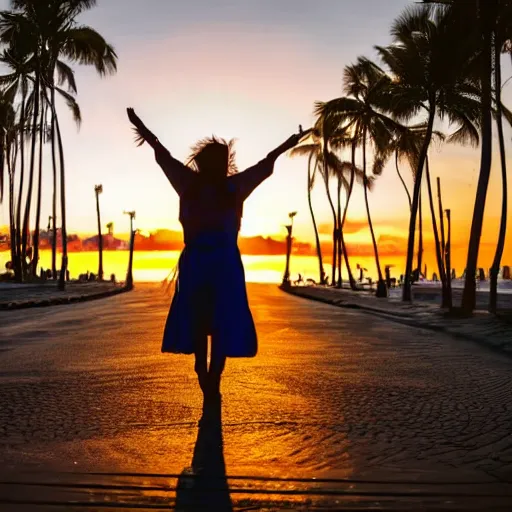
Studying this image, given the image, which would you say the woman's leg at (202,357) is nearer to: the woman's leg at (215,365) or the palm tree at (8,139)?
the woman's leg at (215,365)

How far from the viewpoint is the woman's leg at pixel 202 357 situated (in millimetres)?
5359

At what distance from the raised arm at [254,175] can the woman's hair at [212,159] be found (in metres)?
0.11

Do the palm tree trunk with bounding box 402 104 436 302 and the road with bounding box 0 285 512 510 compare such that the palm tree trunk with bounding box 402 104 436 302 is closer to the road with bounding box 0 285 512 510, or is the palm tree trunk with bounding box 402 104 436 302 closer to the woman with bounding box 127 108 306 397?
the road with bounding box 0 285 512 510

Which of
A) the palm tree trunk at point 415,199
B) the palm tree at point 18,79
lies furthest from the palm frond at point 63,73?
the palm tree trunk at point 415,199

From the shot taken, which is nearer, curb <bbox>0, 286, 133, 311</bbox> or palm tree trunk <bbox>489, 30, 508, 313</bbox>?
palm tree trunk <bbox>489, 30, 508, 313</bbox>

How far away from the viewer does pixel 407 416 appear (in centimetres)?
551

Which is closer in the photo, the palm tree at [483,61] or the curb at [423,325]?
the curb at [423,325]

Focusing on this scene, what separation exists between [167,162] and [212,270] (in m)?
0.91

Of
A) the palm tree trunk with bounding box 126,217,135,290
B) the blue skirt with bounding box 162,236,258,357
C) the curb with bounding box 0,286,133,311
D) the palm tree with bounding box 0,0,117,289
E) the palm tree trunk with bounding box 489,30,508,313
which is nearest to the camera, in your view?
the blue skirt with bounding box 162,236,258,357

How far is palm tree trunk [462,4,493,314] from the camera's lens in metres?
18.3

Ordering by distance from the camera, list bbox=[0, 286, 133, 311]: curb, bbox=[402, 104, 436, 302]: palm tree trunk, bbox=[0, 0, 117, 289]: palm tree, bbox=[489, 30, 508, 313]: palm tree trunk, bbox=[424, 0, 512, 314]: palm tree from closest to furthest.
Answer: bbox=[424, 0, 512, 314]: palm tree → bbox=[489, 30, 508, 313]: palm tree trunk → bbox=[0, 286, 133, 311]: curb → bbox=[402, 104, 436, 302]: palm tree trunk → bbox=[0, 0, 117, 289]: palm tree

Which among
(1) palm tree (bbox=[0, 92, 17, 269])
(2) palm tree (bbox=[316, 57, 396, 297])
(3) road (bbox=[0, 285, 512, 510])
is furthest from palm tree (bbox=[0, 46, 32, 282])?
(3) road (bbox=[0, 285, 512, 510])

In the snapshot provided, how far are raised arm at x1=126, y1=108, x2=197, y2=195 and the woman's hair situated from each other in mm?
Answer: 88

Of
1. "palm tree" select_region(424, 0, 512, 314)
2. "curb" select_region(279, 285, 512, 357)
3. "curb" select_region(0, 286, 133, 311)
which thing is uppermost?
"palm tree" select_region(424, 0, 512, 314)
